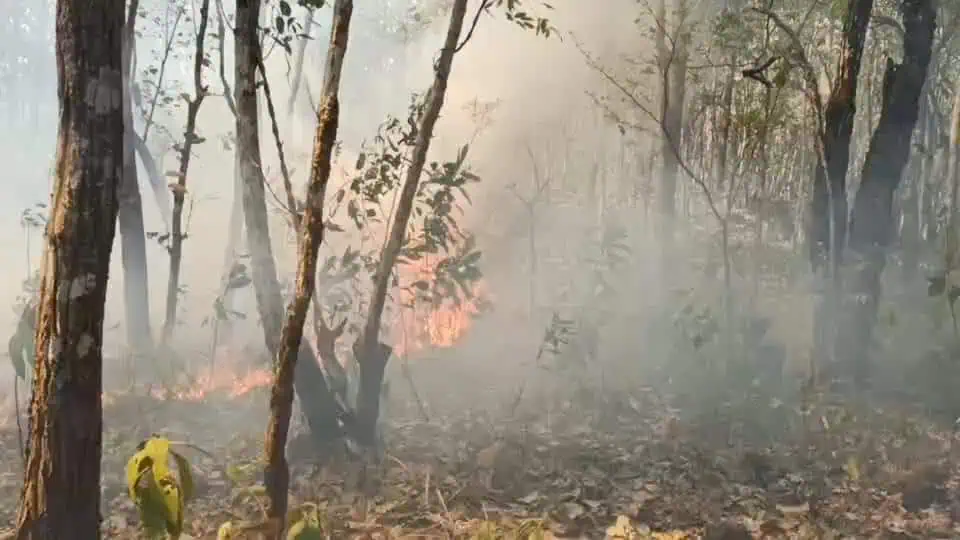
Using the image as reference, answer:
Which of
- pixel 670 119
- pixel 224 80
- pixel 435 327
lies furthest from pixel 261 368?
pixel 670 119

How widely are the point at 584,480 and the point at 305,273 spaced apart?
297 centimetres

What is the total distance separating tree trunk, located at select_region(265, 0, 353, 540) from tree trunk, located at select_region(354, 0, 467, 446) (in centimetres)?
165

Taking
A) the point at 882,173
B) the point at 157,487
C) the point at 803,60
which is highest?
the point at 803,60

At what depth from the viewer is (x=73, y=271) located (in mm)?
3406

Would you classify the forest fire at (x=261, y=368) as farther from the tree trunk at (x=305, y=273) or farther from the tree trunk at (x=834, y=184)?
the tree trunk at (x=834, y=184)

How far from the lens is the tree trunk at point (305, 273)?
12.2 ft

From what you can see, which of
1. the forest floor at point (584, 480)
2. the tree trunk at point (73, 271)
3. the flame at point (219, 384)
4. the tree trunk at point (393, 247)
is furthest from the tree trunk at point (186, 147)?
the tree trunk at point (73, 271)

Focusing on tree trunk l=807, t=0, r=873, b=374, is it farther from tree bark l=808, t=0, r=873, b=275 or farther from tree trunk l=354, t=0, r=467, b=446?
tree trunk l=354, t=0, r=467, b=446

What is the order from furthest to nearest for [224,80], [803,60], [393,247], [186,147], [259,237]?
[186,147]
[803,60]
[224,80]
[393,247]
[259,237]

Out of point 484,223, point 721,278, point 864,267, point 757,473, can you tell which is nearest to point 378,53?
point 484,223

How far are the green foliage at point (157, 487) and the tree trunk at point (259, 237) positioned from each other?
196 centimetres

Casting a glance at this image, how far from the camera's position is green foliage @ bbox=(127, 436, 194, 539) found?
282 cm

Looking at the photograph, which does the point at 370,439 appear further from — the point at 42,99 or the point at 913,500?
the point at 42,99

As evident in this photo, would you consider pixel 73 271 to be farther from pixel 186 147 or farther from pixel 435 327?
pixel 435 327
